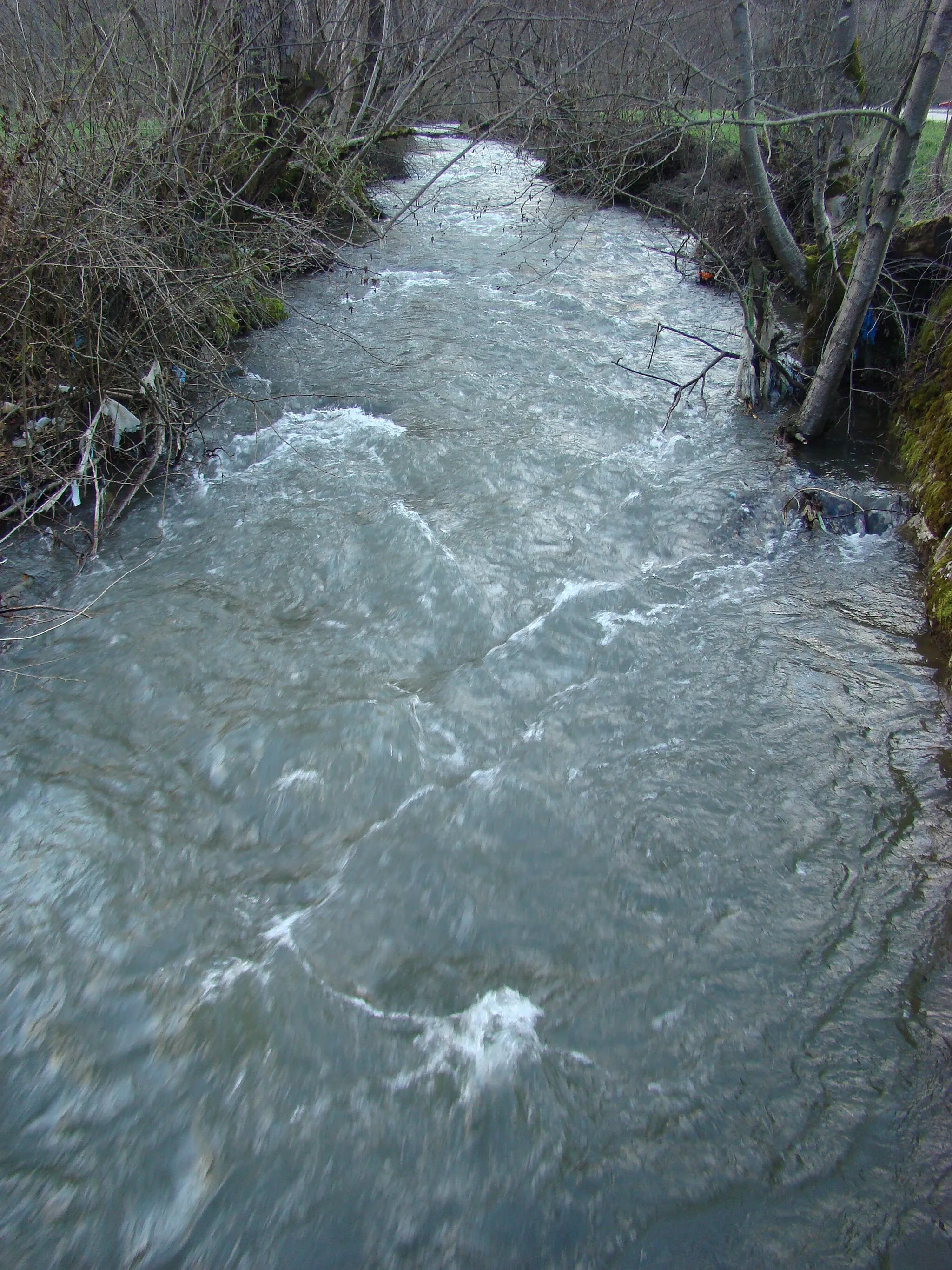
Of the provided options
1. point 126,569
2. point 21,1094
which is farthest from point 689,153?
point 21,1094

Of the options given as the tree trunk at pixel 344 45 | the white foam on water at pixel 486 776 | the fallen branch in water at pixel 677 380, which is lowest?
the white foam on water at pixel 486 776

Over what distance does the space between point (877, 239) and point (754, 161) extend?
1.97 metres

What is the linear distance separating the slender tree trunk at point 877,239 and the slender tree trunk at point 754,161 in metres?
1.19

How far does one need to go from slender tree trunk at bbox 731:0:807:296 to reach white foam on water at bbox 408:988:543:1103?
6508 millimetres

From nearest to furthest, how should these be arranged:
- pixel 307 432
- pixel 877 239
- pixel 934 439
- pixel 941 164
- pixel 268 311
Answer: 1. pixel 877 239
2. pixel 934 439
3. pixel 307 432
4. pixel 268 311
5. pixel 941 164

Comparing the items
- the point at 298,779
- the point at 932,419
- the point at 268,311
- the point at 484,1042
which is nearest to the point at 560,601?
the point at 298,779

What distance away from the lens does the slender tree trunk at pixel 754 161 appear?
22.7ft

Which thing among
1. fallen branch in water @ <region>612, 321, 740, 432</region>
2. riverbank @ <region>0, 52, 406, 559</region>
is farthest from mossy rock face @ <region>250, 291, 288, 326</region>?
fallen branch in water @ <region>612, 321, 740, 432</region>

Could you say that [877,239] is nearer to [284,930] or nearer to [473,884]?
[473,884]

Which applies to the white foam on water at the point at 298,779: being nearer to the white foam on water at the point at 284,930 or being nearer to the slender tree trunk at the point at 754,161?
the white foam on water at the point at 284,930

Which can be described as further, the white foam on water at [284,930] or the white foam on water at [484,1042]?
the white foam on water at [284,930]

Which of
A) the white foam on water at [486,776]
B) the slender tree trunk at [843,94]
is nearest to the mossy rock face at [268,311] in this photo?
the slender tree trunk at [843,94]

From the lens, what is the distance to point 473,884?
11.9ft

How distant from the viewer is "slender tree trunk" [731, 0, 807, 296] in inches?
272
